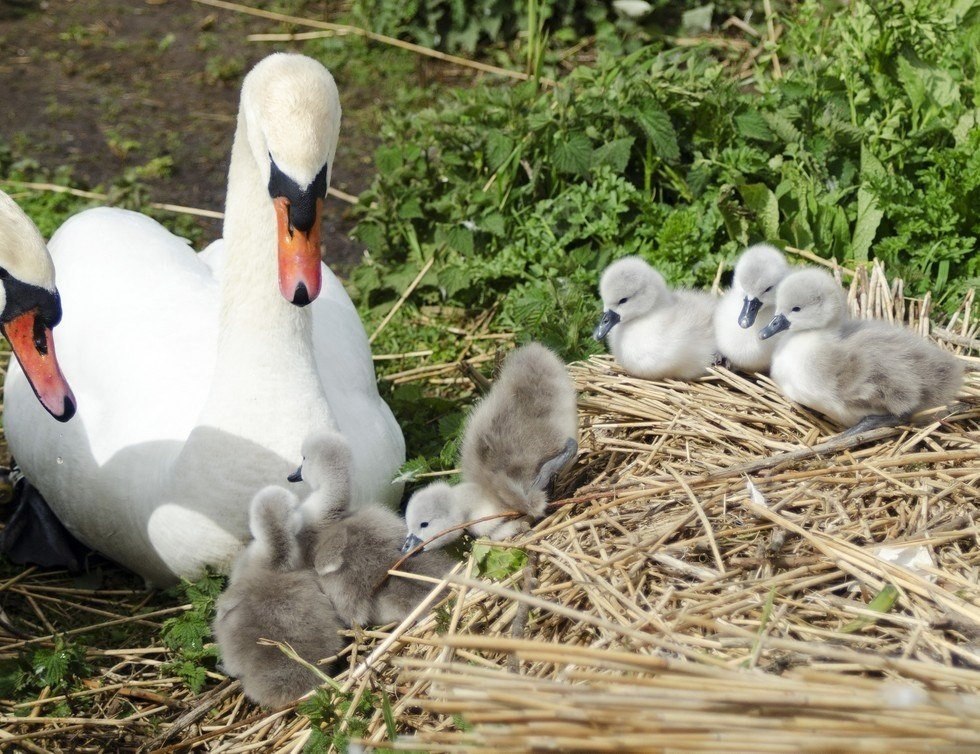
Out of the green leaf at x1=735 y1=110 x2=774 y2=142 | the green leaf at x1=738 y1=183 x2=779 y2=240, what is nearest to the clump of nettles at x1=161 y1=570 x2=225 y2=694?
the green leaf at x1=738 y1=183 x2=779 y2=240

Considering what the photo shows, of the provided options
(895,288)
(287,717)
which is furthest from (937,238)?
(287,717)

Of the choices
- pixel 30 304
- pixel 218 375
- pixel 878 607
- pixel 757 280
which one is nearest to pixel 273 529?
pixel 218 375

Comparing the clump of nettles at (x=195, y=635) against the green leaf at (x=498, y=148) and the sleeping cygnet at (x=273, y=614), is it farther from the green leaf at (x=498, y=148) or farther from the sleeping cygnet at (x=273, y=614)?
the green leaf at (x=498, y=148)

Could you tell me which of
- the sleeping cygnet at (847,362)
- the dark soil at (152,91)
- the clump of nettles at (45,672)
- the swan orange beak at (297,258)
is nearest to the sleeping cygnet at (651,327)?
the sleeping cygnet at (847,362)

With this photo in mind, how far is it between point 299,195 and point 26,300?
2.94 feet

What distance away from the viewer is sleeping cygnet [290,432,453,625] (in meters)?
3.74

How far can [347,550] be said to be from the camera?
3.76m

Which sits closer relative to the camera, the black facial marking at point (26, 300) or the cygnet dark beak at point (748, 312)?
the black facial marking at point (26, 300)

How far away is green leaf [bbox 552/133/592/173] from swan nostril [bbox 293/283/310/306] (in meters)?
2.52

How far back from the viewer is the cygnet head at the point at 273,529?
3703 mm

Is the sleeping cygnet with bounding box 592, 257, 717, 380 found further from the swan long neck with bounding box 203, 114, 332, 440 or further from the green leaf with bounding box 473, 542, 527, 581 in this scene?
the swan long neck with bounding box 203, 114, 332, 440

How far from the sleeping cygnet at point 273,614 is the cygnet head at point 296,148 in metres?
0.74

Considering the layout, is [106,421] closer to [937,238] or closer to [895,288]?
[895,288]

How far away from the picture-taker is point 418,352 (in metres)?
5.91
